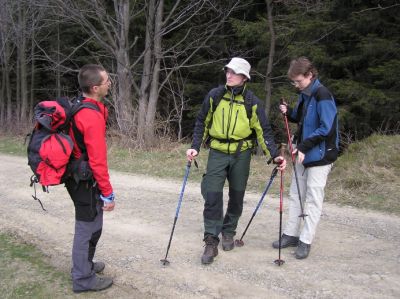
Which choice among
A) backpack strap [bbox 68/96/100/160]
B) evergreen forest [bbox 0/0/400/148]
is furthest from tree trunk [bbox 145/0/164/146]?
backpack strap [bbox 68/96/100/160]

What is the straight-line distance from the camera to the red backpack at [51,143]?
3703 millimetres

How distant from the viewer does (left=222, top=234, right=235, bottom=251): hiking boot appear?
499 centimetres

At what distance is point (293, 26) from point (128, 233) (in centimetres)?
1222

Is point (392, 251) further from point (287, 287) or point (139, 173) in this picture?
point (139, 173)

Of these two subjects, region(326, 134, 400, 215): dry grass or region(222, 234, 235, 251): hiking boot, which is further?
region(326, 134, 400, 215): dry grass

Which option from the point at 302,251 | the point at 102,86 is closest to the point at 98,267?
the point at 102,86

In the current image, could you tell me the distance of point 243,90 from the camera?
15.6 ft

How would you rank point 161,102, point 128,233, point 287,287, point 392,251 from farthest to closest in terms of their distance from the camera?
point 161,102 < point 128,233 < point 392,251 < point 287,287

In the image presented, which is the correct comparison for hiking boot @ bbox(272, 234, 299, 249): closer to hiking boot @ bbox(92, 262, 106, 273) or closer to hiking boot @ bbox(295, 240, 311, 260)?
hiking boot @ bbox(295, 240, 311, 260)

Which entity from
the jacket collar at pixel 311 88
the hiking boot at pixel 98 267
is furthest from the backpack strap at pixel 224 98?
the hiking boot at pixel 98 267

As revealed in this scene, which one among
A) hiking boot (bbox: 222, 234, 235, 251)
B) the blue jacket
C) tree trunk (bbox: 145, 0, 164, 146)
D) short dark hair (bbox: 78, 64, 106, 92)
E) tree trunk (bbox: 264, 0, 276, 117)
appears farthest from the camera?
tree trunk (bbox: 264, 0, 276, 117)

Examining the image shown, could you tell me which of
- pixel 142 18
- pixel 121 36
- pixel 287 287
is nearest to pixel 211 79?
pixel 142 18

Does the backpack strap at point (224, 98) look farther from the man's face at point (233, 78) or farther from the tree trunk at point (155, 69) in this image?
the tree trunk at point (155, 69)

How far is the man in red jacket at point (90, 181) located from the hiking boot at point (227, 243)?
133cm
